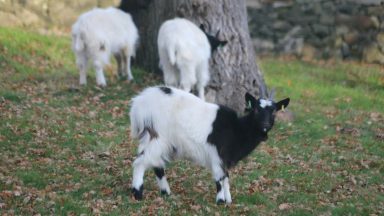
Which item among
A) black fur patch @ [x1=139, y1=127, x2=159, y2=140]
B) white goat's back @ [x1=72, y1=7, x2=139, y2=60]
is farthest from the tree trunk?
black fur patch @ [x1=139, y1=127, x2=159, y2=140]

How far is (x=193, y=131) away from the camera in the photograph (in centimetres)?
703

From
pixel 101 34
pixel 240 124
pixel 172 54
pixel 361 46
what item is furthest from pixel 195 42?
pixel 361 46

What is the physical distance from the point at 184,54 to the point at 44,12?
796cm

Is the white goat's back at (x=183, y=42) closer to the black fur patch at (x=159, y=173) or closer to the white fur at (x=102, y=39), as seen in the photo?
the white fur at (x=102, y=39)

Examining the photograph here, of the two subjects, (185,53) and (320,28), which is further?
(320,28)

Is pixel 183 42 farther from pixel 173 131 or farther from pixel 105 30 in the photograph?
pixel 173 131

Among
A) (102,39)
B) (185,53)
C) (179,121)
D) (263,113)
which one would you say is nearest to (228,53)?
(185,53)

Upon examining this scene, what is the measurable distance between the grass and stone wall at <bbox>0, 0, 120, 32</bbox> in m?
2.58

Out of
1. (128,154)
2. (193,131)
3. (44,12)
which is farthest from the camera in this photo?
(44,12)

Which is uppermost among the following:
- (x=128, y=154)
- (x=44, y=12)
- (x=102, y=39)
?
(x=102, y=39)

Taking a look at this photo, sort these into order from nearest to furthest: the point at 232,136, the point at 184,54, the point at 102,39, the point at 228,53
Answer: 1. the point at 232,136
2. the point at 184,54
3. the point at 228,53
4. the point at 102,39

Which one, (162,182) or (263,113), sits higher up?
(263,113)

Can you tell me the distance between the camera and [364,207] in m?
7.46

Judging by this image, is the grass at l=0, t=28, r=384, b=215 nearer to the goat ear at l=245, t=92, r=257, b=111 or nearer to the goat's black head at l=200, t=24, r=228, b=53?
the goat ear at l=245, t=92, r=257, b=111
